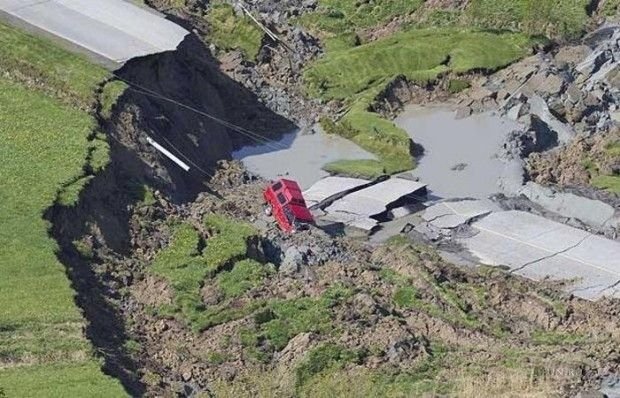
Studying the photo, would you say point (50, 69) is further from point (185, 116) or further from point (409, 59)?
point (409, 59)

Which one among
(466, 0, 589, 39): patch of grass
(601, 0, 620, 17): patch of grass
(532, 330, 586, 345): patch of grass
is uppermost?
(601, 0, 620, 17): patch of grass

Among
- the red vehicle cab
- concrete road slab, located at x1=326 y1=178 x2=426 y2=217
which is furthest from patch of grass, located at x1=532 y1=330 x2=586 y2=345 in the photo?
concrete road slab, located at x1=326 y1=178 x2=426 y2=217

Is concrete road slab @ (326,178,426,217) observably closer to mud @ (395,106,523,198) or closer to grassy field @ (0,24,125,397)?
mud @ (395,106,523,198)

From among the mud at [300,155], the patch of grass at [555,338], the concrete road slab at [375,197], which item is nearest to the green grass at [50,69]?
the mud at [300,155]

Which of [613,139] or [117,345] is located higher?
[613,139]

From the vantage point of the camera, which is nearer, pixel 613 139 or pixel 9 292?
pixel 9 292

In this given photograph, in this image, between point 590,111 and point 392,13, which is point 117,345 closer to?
point 590,111

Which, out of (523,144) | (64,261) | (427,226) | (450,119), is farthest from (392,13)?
(64,261)
